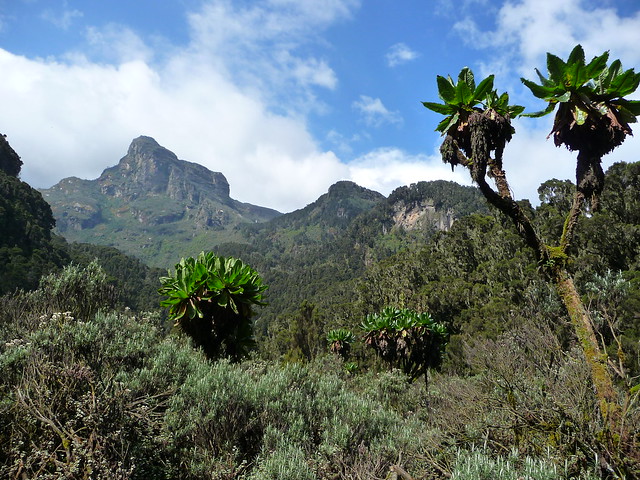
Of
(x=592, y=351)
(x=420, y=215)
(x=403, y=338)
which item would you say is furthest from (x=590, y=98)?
(x=420, y=215)

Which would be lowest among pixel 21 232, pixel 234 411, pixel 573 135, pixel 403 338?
pixel 234 411

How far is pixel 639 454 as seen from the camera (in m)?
3.74

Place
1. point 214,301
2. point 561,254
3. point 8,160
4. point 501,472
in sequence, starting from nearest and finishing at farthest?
point 501,472
point 561,254
point 214,301
point 8,160

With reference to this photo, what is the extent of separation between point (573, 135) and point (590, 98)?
0.50 m

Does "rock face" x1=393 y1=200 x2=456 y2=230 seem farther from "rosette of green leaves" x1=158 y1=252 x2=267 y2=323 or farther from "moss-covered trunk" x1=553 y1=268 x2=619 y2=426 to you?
"moss-covered trunk" x1=553 y1=268 x2=619 y2=426

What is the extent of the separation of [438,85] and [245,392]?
5226mm

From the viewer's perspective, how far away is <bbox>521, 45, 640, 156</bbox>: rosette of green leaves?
478 cm

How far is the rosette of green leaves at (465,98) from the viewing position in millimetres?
5602

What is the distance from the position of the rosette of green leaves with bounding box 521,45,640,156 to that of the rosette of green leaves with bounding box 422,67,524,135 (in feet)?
1.82

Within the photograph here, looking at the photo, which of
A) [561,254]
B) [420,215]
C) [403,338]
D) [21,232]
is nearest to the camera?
[561,254]

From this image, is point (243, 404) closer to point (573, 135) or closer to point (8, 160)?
point (573, 135)

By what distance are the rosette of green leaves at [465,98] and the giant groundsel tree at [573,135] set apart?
0.15 ft

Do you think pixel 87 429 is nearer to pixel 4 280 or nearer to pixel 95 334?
pixel 95 334

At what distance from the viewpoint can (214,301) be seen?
688cm
